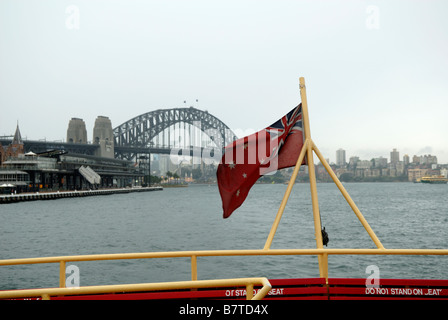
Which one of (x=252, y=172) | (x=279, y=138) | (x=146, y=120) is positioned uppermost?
(x=146, y=120)

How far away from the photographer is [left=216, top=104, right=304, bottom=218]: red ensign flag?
6.28 metres

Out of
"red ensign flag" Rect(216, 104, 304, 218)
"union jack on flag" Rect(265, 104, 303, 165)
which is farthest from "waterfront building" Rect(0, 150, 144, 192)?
"union jack on flag" Rect(265, 104, 303, 165)

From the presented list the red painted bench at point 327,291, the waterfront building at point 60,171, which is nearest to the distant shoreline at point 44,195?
the waterfront building at point 60,171

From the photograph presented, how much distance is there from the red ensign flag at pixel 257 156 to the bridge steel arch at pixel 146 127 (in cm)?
16021

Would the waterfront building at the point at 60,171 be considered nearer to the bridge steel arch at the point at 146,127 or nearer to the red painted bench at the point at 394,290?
the bridge steel arch at the point at 146,127

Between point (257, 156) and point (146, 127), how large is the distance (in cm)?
17807

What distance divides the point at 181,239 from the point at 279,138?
24.2 metres

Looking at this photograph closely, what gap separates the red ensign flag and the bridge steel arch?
160209 mm

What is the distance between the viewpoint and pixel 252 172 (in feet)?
20.5


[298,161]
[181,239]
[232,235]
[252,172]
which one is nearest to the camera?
[298,161]
